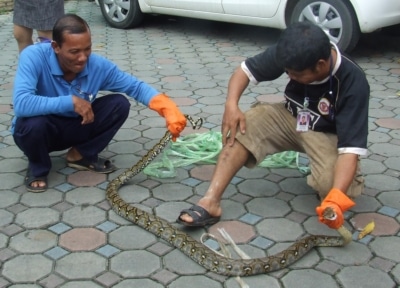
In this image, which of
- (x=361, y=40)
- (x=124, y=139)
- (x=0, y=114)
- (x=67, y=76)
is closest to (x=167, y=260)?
(x=67, y=76)

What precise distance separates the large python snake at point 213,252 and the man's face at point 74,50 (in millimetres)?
969

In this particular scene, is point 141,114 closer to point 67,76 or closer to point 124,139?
point 124,139

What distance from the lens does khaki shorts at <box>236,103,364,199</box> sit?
3596mm

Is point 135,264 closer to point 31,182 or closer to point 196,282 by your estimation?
point 196,282

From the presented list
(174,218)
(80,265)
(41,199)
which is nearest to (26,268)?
(80,265)

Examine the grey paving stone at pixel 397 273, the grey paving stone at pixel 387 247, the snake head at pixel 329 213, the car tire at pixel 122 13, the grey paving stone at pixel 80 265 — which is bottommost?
the car tire at pixel 122 13

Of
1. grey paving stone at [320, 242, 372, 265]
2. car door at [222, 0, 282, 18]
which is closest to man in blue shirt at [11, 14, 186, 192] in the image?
grey paving stone at [320, 242, 372, 265]

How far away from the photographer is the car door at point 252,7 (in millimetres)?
7844

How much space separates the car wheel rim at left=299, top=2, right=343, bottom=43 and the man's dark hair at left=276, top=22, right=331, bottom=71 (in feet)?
14.3

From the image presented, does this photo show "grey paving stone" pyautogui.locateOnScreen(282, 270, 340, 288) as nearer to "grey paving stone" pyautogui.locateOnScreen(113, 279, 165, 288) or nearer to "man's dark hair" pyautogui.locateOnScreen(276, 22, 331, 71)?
"grey paving stone" pyautogui.locateOnScreen(113, 279, 165, 288)

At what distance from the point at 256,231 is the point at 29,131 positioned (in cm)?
174

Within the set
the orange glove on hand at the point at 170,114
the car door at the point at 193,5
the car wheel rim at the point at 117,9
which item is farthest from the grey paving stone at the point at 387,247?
the car wheel rim at the point at 117,9

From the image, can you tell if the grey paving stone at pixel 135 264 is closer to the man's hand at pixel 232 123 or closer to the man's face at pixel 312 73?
the man's hand at pixel 232 123

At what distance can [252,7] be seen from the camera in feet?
26.2
